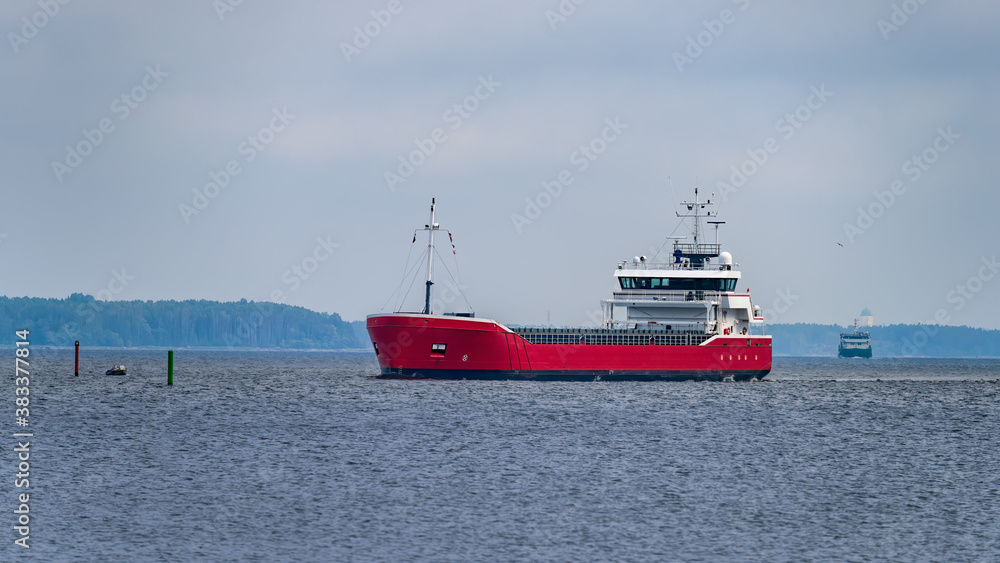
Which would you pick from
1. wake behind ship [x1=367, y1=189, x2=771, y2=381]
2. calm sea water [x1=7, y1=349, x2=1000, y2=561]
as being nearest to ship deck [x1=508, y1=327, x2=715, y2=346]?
wake behind ship [x1=367, y1=189, x2=771, y2=381]

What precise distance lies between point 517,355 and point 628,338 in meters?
7.99

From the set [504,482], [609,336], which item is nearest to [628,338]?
[609,336]

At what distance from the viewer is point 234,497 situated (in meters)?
28.1

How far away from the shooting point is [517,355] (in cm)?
6700

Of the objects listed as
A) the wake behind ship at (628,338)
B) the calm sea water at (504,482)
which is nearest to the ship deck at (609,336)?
the wake behind ship at (628,338)

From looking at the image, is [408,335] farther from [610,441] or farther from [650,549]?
[650,549]

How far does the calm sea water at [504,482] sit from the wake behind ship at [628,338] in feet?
27.7

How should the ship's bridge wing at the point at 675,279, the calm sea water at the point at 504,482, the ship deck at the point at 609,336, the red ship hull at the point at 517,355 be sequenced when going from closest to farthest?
the calm sea water at the point at 504,482
the red ship hull at the point at 517,355
the ship deck at the point at 609,336
the ship's bridge wing at the point at 675,279

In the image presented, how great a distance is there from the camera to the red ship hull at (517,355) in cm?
6469

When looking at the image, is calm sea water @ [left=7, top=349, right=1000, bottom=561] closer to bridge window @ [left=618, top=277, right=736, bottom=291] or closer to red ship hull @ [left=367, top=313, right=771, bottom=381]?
red ship hull @ [left=367, top=313, right=771, bottom=381]

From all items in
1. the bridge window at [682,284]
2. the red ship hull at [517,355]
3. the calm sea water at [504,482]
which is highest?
the bridge window at [682,284]

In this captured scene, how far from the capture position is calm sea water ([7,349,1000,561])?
75.9ft

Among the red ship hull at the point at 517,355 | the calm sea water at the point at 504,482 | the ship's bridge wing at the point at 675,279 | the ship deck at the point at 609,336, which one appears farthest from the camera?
the ship's bridge wing at the point at 675,279

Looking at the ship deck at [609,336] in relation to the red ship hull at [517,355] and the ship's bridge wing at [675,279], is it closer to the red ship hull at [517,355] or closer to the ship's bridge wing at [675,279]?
the red ship hull at [517,355]
